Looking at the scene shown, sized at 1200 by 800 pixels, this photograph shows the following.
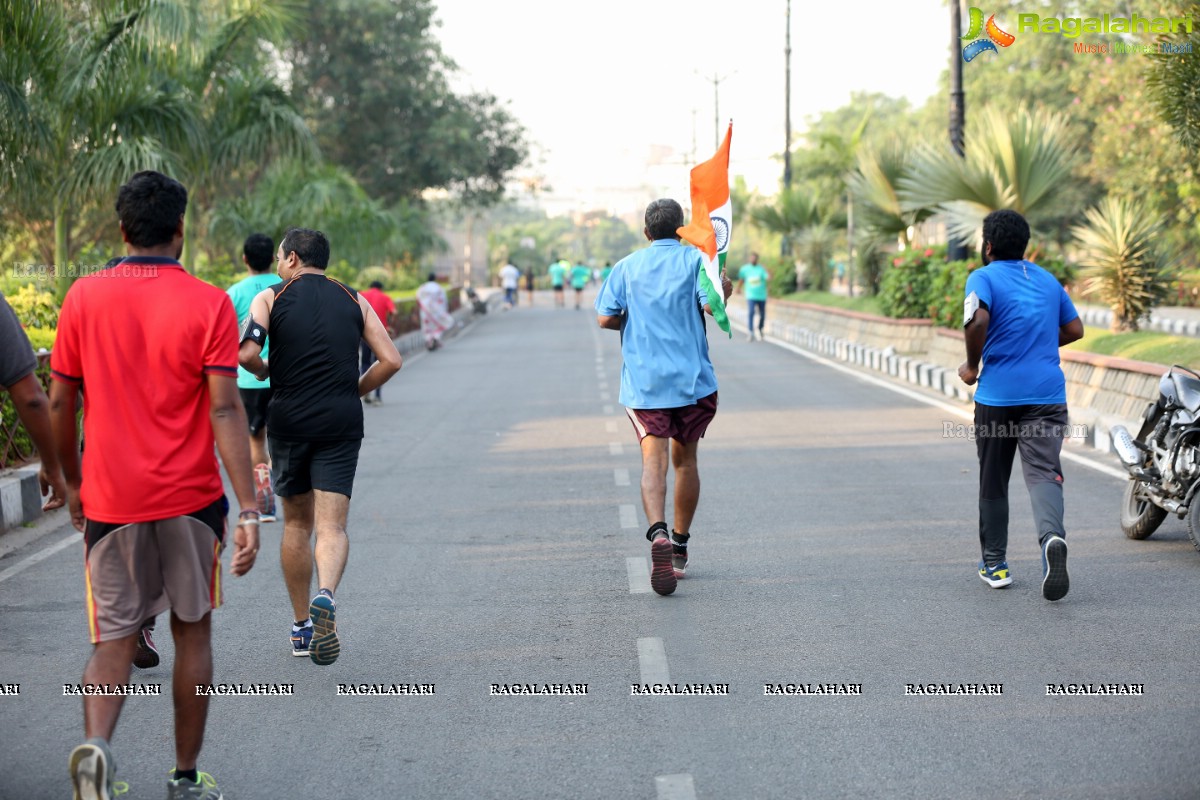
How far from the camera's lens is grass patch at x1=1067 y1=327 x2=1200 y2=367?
1388cm

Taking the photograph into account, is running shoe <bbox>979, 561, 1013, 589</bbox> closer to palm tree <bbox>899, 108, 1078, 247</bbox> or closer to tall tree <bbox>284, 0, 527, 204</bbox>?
palm tree <bbox>899, 108, 1078, 247</bbox>

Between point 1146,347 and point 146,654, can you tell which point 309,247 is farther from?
point 1146,347

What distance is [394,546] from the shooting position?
8750 mm

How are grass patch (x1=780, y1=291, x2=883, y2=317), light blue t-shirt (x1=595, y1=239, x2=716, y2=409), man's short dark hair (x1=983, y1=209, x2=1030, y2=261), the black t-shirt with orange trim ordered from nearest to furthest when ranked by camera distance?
the black t-shirt with orange trim < man's short dark hair (x1=983, y1=209, x2=1030, y2=261) < light blue t-shirt (x1=595, y1=239, x2=716, y2=409) < grass patch (x1=780, y1=291, x2=883, y2=317)

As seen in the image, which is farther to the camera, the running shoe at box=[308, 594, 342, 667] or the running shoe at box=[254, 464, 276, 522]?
the running shoe at box=[254, 464, 276, 522]

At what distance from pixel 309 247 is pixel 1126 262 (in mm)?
13385

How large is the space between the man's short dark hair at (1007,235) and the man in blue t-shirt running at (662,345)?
1331mm

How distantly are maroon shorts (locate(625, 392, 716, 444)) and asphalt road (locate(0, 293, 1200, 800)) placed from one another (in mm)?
790

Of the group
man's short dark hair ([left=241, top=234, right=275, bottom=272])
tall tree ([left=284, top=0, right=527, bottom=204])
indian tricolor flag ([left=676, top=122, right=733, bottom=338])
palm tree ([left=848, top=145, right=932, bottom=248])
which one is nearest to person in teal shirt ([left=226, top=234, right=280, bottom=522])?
man's short dark hair ([left=241, top=234, right=275, bottom=272])

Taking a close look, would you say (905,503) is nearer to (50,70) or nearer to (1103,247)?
(1103,247)

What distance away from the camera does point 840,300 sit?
3294 centimetres

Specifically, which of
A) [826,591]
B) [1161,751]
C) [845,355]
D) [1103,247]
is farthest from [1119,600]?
[845,355]

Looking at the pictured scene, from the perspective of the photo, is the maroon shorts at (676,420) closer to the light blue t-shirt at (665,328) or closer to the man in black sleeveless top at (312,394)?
the light blue t-shirt at (665,328)

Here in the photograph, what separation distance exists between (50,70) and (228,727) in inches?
487
